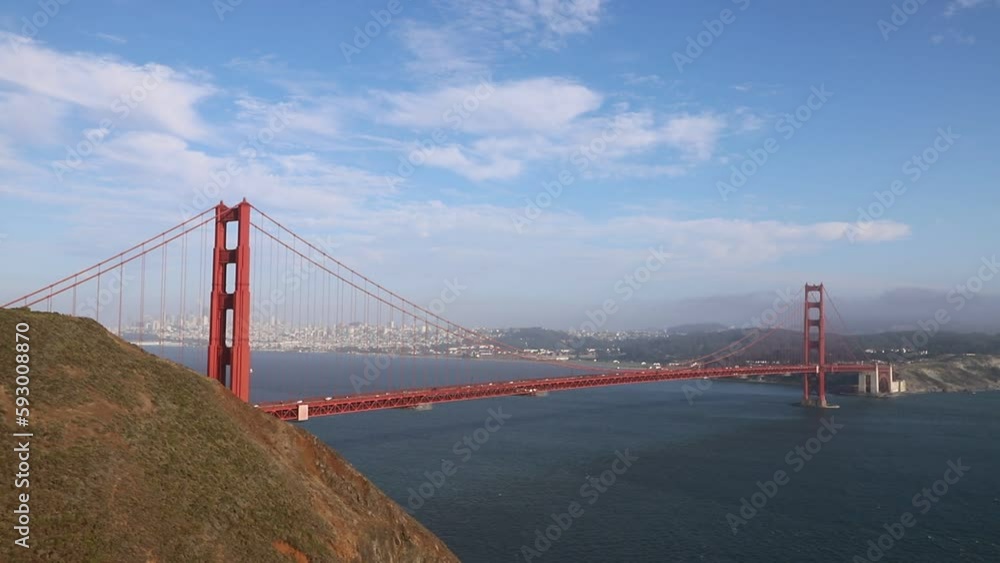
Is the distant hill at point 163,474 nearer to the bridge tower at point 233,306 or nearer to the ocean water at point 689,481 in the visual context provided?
the bridge tower at point 233,306

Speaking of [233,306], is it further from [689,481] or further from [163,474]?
[689,481]

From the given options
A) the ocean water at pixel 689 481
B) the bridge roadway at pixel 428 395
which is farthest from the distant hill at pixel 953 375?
the bridge roadway at pixel 428 395

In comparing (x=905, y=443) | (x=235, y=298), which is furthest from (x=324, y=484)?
(x=905, y=443)

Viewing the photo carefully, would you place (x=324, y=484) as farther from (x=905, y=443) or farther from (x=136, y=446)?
(x=905, y=443)

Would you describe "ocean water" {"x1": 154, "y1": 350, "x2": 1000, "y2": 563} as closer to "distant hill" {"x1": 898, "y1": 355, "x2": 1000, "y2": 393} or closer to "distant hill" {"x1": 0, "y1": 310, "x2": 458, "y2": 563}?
"distant hill" {"x1": 0, "y1": 310, "x2": 458, "y2": 563}

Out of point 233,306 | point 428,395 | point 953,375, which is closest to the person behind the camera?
point 233,306

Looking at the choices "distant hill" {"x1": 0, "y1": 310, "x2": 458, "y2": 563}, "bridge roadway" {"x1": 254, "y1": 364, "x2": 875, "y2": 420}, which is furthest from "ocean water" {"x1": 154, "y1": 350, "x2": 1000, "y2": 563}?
"distant hill" {"x1": 0, "y1": 310, "x2": 458, "y2": 563}

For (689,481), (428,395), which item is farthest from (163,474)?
(689,481)
